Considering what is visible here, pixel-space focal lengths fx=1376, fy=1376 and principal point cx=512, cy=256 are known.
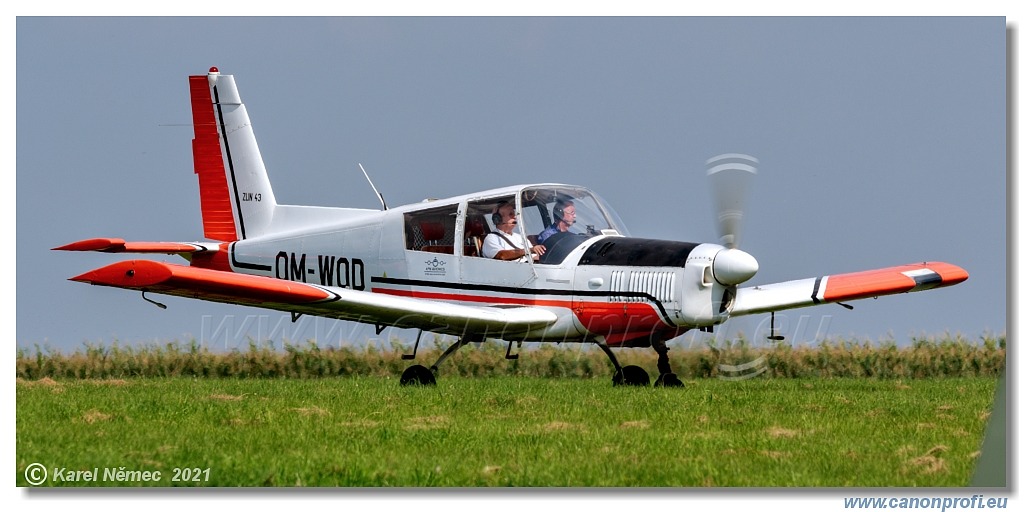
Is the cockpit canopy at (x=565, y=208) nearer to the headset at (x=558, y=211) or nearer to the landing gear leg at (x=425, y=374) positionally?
the headset at (x=558, y=211)

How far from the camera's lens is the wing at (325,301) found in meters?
11.6

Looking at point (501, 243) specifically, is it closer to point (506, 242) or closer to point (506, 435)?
point (506, 242)

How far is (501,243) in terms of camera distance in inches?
559

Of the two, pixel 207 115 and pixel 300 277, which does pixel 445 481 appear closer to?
pixel 300 277

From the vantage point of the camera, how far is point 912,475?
8.34m

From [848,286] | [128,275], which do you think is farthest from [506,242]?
[128,275]

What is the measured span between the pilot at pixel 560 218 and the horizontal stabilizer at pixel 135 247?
5127 millimetres

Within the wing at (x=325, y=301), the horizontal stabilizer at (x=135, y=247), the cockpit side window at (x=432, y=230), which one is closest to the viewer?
the wing at (x=325, y=301)

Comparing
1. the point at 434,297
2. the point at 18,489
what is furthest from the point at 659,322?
the point at 18,489

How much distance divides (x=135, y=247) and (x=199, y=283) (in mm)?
4946

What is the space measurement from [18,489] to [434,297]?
6.69 metres

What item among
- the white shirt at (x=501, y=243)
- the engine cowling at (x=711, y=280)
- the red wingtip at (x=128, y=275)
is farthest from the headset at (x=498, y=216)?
the red wingtip at (x=128, y=275)

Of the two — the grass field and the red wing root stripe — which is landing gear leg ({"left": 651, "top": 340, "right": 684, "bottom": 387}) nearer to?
the grass field

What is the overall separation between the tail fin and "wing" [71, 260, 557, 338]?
4615mm
